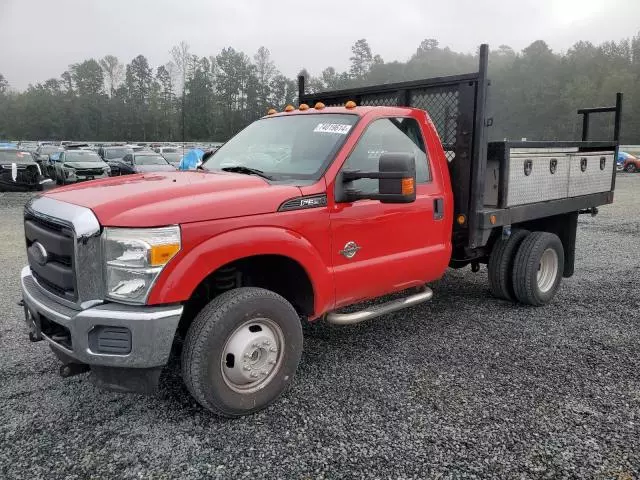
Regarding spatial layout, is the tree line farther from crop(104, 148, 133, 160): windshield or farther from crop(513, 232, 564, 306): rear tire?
crop(513, 232, 564, 306): rear tire

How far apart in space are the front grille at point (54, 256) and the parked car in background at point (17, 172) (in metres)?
16.3

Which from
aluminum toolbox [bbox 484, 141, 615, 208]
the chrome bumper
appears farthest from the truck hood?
aluminum toolbox [bbox 484, 141, 615, 208]

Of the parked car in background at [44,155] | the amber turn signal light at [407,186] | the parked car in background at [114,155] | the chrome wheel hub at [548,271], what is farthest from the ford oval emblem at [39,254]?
the parked car in background at [44,155]

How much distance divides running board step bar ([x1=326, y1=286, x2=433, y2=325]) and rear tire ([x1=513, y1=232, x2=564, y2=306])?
127 centimetres

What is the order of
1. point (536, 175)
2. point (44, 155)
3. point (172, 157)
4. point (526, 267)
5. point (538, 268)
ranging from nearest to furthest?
point (536, 175)
point (526, 267)
point (538, 268)
point (172, 157)
point (44, 155)

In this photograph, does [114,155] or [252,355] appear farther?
[114,155]

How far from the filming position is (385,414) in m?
3.24

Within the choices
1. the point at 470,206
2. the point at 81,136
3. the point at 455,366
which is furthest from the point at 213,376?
the point at 81,136

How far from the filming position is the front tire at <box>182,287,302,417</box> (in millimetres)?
2965

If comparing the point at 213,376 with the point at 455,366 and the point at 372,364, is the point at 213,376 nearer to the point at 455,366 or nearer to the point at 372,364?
the point at 372,364


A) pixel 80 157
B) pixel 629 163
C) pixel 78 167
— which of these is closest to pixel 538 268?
pixel 78 167

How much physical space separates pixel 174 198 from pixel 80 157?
20.3 metres

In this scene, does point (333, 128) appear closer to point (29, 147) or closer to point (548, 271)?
point (548, 271)

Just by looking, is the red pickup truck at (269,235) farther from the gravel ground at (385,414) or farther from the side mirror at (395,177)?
the gravel ground at (385,414)
